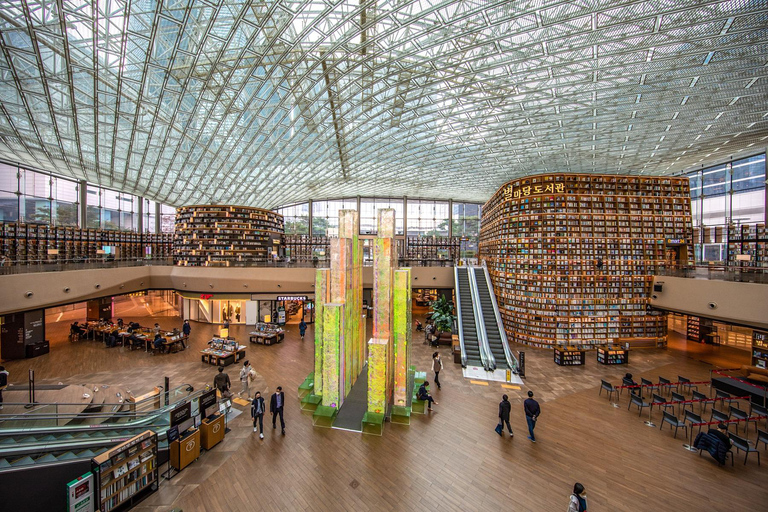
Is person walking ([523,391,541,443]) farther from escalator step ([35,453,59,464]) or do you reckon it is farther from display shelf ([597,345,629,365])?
escalator step ([35,453,59,464])

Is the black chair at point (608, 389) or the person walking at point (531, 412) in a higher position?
the person walking at point (531, 412)

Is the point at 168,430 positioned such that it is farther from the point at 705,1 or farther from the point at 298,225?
the point at 298,225

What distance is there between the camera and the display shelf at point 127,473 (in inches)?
181

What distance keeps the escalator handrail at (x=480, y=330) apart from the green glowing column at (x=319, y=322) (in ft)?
20.9

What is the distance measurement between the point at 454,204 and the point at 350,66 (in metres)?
28.1

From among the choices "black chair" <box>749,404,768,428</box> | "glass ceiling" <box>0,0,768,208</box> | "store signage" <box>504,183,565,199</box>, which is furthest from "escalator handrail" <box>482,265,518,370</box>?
"glass ceiling" <box>0,0,768,208</box>

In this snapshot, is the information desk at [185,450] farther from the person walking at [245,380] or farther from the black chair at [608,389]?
the black chair at [608,389]

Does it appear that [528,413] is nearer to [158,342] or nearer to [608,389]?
[608,389]

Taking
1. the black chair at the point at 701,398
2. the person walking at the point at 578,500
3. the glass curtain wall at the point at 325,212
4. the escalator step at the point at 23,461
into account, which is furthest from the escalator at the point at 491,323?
the glass curtain wall at the point at 325,212

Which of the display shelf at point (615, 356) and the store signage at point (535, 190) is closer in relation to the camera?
the display shelf at point (615, 356)

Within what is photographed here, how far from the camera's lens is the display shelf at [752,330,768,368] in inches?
432

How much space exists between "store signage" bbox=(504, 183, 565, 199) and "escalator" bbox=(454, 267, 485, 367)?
16.6 feet

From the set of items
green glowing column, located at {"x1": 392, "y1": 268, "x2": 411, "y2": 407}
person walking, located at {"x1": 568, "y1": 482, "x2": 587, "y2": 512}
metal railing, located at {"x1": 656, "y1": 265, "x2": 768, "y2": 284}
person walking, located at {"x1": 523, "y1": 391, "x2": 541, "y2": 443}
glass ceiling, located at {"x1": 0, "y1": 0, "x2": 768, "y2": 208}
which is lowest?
person walking, located at {"x1": 523, "y1": 391, "x2": 541, "y2": 443}

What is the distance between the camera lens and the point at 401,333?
7.90m
